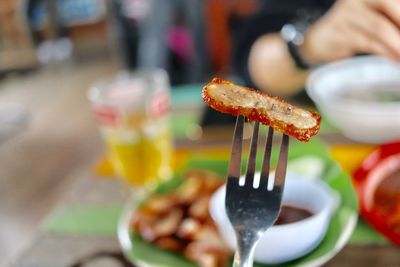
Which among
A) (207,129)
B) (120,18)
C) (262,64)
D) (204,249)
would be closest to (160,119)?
(207,129)

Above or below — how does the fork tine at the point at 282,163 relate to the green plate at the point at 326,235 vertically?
above

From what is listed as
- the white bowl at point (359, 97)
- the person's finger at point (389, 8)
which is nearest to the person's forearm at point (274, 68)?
the white bowl at point (359, 97)

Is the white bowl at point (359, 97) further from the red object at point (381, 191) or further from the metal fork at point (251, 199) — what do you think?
the metal fork at point (251, 199)

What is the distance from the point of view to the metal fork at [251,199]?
527 millimetres

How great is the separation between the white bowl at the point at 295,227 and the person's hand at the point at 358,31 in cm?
25

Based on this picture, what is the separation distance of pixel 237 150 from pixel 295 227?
0.60 ft

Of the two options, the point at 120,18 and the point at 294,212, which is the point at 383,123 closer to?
the point at 294,212

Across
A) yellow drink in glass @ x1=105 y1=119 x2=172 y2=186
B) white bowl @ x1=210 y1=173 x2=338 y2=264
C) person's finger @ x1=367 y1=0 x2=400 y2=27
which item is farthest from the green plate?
person's finger @ x1=367 y1=0 x2=400 y2=27

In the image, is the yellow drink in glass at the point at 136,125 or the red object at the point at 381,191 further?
the yellow drink in glass at the point at 136,125

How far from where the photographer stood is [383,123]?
2.89 ft

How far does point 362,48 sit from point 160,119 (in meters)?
0.42

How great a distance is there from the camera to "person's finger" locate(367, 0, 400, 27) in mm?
734

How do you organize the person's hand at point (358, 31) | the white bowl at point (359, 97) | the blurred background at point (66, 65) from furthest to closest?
1. the blurred background at point (66, 65)
2. the white bowl at point (359, 97)
3. the person's hand at point (358, 31)

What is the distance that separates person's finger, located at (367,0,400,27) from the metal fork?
0.34m
